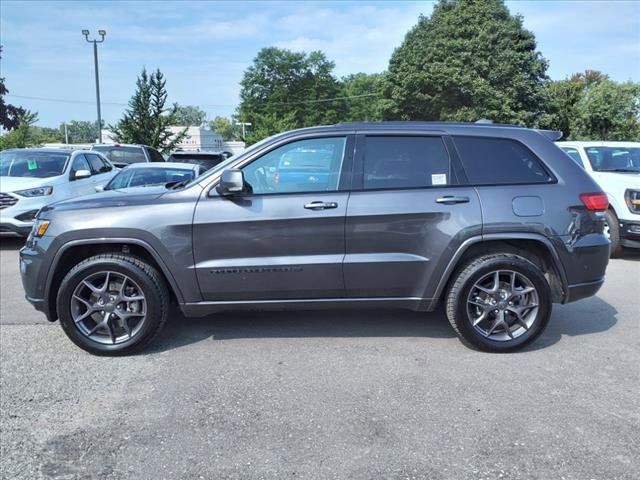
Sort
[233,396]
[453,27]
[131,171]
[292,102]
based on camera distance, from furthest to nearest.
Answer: [292,102] < [453,27] < [131,171] < [233,396]

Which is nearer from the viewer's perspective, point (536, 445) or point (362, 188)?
point (536, 445)

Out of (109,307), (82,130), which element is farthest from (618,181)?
(82,130)

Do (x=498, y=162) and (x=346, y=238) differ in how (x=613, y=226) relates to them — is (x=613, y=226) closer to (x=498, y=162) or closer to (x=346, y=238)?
(x=498, y=162)

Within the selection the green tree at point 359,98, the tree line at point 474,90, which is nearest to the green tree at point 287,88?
the green tree at point 359,98

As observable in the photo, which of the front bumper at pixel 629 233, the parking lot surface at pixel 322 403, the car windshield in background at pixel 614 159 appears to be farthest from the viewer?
the car windshield in background at pixel 614 159

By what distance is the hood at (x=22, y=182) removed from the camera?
8.66m

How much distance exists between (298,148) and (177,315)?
2.23 meters

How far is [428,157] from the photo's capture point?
4270 millimetres

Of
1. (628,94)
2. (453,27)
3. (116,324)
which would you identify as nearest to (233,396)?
(116,324)

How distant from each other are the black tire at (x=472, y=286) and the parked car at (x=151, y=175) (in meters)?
6.30

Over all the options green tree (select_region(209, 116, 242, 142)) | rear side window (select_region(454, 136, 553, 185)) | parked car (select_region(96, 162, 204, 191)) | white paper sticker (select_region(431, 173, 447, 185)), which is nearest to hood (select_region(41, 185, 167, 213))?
white paper sticker (select_region(431, 173, 447, 185))

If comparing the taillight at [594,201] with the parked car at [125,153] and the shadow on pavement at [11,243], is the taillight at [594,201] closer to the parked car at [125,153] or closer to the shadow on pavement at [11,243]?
the shadow on pavement at [11,243]

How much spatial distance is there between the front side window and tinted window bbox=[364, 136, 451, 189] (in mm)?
252

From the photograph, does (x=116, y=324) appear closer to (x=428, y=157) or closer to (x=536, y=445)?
(x=428, y=157)
